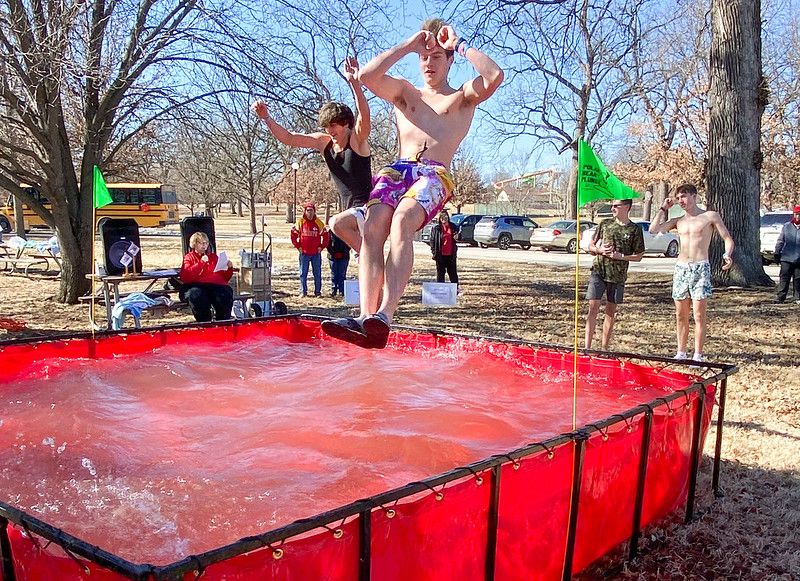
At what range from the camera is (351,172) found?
4.29 m

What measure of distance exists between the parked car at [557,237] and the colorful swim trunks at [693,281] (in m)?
18.5

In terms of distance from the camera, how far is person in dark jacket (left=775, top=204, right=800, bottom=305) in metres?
10.4

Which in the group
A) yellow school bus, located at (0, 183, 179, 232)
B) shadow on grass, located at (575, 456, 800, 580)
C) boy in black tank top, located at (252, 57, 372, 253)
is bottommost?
shadow on grass, located at (575, 456, 800, 580)

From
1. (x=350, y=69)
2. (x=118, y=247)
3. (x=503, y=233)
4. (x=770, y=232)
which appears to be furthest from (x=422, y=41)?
(x=503, y=233)

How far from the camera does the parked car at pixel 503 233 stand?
2642cm

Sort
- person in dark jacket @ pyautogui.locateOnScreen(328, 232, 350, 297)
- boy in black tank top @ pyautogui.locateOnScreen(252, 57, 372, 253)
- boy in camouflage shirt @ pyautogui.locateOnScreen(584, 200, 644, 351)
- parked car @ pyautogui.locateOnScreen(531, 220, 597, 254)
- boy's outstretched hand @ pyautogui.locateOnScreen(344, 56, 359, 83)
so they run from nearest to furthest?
boy's outstretched hand @ pyautogui.locateOnScreen(344, 56, 359, 83), boy in black tank top @ pyautogui.locateOnScreen(252, 57, 372, 253), boy in camouflage shirt @ pyautogui.locateOnScreen(584, 200, 644, 351), person in dark jacket @ pyautogui.locateOnScreen(328, 232, 350, 297), parked car @ pyautogui.locateOnScreen(531, 220, 597, 254)

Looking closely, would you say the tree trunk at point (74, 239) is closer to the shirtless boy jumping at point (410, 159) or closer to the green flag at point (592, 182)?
the shirtless boy jumping at point (410, 159)

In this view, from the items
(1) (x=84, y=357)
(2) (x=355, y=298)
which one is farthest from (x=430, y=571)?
(2) (x=355, y=298)

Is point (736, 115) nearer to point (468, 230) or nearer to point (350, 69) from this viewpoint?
point (350, 69)

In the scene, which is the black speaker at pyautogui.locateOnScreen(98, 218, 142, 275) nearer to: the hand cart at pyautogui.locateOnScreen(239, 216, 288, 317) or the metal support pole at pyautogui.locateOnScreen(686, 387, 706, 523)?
the hand cart at pyautogui.locateOnScreen(239, 216, 288, 317)

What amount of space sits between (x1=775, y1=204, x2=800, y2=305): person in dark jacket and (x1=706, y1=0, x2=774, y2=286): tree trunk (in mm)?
962

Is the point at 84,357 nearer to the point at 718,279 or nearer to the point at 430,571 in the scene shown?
the point at 430,571

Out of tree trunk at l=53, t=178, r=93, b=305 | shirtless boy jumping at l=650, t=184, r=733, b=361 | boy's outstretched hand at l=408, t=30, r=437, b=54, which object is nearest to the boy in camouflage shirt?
shirtless boy jumping at l=650, t=184, r=733, b=361

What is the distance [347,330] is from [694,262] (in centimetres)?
410
